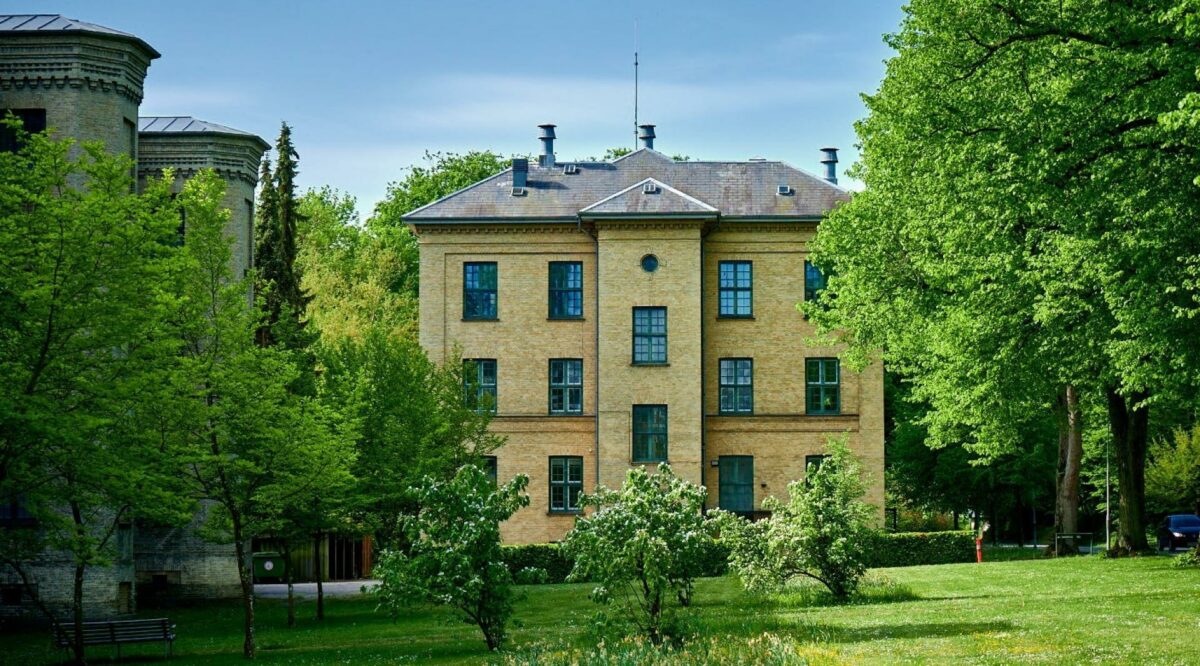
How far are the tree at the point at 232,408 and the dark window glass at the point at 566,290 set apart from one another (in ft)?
74.4

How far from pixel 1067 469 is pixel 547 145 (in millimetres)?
22625

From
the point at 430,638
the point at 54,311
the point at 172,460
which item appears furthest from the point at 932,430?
the point at 54,311

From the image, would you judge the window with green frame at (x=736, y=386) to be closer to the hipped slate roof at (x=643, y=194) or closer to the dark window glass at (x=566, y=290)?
the hipped slate roof at (x=643, y=194)

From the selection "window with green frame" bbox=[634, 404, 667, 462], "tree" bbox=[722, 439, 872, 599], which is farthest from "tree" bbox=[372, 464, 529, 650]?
"window with green frame" bbox=[634, 404, 667, 462]

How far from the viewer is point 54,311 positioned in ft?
76.9

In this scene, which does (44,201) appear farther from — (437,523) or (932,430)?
(932,430)

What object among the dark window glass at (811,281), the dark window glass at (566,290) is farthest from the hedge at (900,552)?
the dark window glass at (566,290)

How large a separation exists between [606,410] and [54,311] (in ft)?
94.1

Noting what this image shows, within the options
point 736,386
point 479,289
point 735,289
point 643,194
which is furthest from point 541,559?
point 643,194

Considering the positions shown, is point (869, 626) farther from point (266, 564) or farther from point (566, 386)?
point (266, 564)

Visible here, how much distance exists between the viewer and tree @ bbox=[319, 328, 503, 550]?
122 ft

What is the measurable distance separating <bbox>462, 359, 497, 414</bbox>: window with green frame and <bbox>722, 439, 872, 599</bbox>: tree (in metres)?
15.6

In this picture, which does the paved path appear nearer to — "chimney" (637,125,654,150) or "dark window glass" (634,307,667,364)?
"dark window glass" (634,307,667,364)

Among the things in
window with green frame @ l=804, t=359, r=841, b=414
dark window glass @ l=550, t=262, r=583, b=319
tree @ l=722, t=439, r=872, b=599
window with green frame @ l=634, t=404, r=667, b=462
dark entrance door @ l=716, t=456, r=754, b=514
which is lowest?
tree @ l=722, t=439, r=872, b=599
